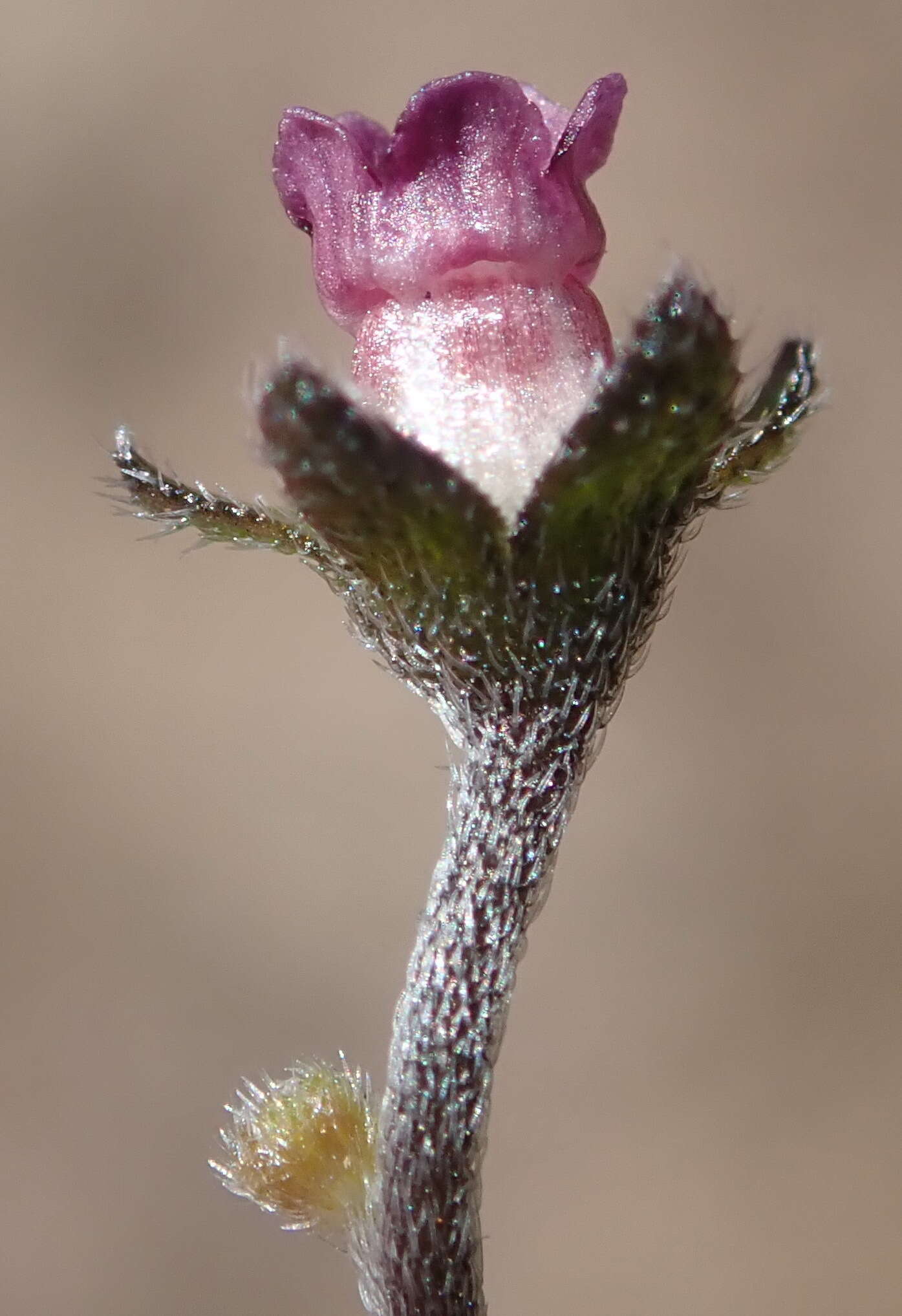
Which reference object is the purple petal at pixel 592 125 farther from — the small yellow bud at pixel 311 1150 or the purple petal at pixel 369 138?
the small yellow bud at pixel 311 1150

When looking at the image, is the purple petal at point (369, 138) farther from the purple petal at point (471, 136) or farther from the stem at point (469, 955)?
the stem at point (469, 955)

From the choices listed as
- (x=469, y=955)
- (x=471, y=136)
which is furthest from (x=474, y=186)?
(x=469, y=955)

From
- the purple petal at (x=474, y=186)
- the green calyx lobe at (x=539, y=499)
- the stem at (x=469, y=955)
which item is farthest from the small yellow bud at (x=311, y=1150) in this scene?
the purple petal at (x=474, y=186)

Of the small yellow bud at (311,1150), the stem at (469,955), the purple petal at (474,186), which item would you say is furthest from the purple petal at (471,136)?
the small yellow bud at (311,1150)

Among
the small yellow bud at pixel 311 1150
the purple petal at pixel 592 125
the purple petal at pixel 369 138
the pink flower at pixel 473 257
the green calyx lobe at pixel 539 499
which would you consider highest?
the purple petal at pixel 369 138

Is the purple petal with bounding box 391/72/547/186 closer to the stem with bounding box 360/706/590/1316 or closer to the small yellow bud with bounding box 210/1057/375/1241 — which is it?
the stem with bounding box 360/706/590/1316

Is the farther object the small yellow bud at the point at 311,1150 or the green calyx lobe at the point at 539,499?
the small yellow bud at the point at 311,1150

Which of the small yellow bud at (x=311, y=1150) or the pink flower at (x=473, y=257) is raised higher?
the pink flower at (x=473, y=257)
